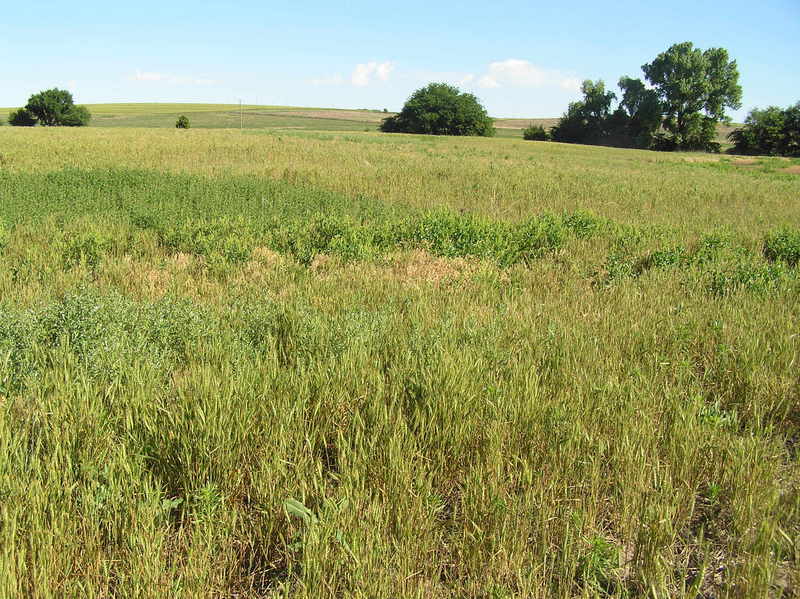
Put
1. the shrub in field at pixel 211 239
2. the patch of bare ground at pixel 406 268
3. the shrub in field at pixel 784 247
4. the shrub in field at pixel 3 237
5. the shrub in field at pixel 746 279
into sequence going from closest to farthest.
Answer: the shrub in field at pixel 746 279, the patch of bare ground at pixel 406 268, the shrub in field at pixel 3 237, the shrub in field at pixel 211 239, the shrub in field at pixel 784 247

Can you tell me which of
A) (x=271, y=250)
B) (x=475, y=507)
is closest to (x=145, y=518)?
(x=475, y=507)

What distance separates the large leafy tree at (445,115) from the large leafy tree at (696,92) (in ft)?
75.7

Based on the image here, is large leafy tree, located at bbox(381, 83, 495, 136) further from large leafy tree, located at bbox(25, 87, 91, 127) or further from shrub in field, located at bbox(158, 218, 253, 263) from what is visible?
shrub in field, located at bbox(158, 218, 253, 263)

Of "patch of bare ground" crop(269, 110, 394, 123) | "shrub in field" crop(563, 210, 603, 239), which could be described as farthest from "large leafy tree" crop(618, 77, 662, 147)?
"shrub in field" crop(563, 210, 603, 239)

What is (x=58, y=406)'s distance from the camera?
2934 mm

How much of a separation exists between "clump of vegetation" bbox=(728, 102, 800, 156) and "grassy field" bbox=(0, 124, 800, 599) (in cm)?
6952

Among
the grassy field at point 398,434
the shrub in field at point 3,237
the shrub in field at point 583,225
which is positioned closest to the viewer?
the grassy field at point 398,434

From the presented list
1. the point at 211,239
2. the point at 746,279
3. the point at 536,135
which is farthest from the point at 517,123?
the point at 746,279

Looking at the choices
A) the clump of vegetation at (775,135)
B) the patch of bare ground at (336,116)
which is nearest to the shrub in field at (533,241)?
the clump of vegetation at (775,135)

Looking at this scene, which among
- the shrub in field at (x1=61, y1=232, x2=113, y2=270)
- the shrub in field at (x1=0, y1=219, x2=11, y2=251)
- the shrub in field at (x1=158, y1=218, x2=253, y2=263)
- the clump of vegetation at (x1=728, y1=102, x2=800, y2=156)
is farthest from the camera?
the clump of vegetation at (x1=728, y1=102, x2=800, y2=156)

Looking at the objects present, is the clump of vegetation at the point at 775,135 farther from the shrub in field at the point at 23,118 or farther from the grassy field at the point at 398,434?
the shrub in field at the point at 23,118

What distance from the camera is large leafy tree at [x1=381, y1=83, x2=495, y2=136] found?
76.3 m

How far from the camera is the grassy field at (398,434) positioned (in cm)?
220

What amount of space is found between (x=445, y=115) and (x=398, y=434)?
78371mm
